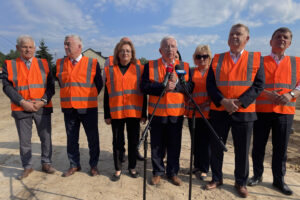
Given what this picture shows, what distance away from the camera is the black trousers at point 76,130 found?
12.1 ft

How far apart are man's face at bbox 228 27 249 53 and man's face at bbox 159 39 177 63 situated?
0.86 meters

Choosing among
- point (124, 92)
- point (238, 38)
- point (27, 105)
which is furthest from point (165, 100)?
point (27, 105)

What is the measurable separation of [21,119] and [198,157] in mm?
3429

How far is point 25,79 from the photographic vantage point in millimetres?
3625

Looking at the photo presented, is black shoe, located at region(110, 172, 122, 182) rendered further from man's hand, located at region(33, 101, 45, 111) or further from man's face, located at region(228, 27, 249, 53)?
man's face, located at region(228, 27, 249, 53)

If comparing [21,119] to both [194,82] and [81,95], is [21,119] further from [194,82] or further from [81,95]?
[194,82]

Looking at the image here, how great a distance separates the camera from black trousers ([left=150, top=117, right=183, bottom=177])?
11.2ft

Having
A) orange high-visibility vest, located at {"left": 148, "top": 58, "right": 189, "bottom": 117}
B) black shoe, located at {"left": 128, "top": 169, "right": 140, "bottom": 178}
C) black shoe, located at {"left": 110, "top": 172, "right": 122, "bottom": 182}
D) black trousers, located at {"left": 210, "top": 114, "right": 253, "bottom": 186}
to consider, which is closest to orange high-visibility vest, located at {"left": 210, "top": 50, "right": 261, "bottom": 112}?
black trousers, located at {"left": 210, "top": 114, "right": 253, "bottom": 186}

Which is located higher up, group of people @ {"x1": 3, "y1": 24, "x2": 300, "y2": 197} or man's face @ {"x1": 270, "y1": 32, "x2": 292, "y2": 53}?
man's face @ {"x1": 270, "y1": 32, "x2": 292, "y2": 53}

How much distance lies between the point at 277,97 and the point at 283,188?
4.99ft

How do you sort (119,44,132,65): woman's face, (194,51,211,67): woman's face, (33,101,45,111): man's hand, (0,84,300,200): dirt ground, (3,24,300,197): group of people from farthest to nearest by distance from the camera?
1. (194,51,211,67): woman's face
2. (33,101,45,111): man's hand
3. (119,44,132,65): woman's face
4. (0,84,300,200): dirt ground
5. (3,24,300,197): group of people

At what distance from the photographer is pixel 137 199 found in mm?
3072

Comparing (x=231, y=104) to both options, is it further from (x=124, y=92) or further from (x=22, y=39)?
(x=22, y=39)

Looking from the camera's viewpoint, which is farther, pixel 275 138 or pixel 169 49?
pixel 275 138
